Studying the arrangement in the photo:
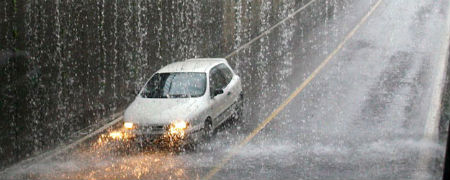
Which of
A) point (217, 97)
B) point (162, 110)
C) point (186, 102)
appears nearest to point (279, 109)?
point (217, 97)

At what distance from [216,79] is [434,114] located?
4906 mm

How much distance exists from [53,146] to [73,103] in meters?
1.96

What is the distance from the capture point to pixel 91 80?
15875mm

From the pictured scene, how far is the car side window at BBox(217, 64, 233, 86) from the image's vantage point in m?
14.4

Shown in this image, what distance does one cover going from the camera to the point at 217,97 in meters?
13.4

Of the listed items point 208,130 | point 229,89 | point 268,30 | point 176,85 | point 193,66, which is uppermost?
point 268,30

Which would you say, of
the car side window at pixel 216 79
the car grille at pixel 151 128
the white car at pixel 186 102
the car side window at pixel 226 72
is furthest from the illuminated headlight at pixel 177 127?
the car side window at pixel 226 72

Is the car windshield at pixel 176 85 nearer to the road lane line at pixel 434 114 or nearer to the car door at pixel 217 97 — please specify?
the car door at pixel 217 97

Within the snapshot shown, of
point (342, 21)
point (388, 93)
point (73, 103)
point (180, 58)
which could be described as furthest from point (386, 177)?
point (342, 21)

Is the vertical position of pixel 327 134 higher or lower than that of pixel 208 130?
lower

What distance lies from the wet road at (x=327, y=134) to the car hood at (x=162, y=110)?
642 millimetres

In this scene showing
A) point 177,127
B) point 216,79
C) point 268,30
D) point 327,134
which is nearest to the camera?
point 177,127

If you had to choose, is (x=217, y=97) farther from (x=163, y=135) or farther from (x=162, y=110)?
(x=163, y=135)

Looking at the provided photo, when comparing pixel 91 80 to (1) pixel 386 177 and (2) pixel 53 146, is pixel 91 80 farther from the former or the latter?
(1) pixel 386 177
